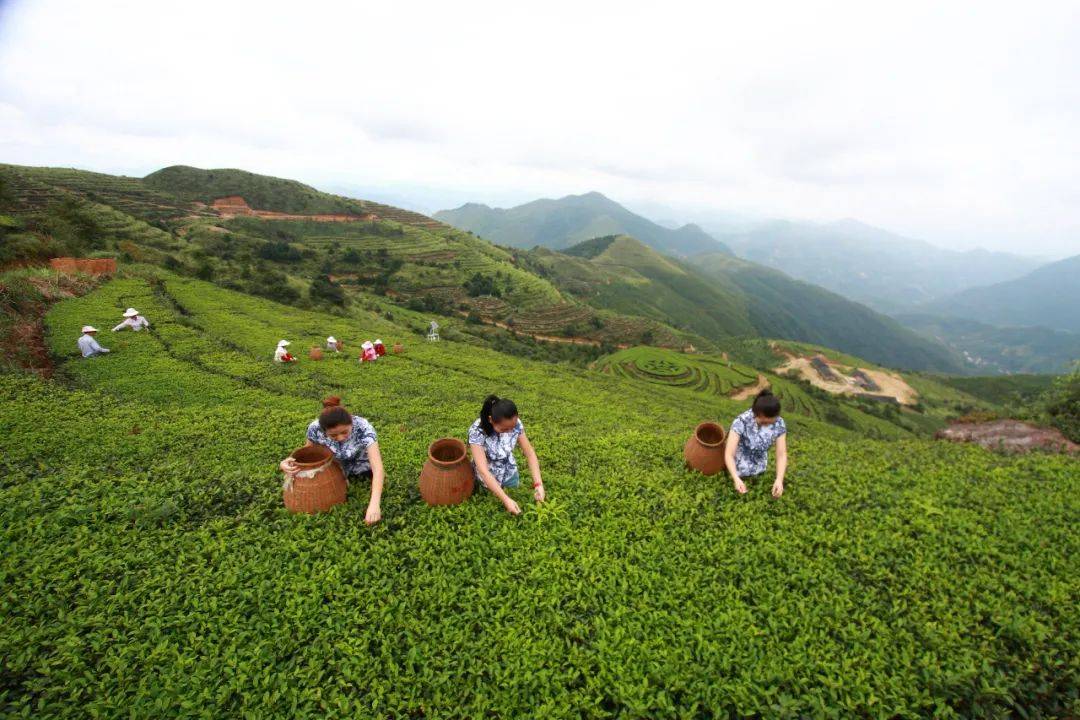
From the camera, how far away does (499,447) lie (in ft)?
21.4

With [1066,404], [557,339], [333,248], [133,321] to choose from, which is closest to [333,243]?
[333,248]

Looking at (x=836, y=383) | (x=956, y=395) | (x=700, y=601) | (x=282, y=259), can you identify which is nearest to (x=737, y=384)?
(x=836, y=383)

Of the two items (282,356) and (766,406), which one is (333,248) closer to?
(282,356)

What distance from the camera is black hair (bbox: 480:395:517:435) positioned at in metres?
5.72

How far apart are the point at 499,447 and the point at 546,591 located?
2.01 m

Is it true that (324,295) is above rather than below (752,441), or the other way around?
below

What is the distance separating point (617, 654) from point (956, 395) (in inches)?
5874

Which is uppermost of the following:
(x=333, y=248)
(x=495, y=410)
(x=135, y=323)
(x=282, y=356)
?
(x=333, y=248)

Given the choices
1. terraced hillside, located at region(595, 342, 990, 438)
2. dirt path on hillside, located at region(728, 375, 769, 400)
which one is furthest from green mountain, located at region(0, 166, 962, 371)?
dirt path on hillside, located at region(728, 375, 769, 400)

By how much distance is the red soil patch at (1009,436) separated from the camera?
1100 cm

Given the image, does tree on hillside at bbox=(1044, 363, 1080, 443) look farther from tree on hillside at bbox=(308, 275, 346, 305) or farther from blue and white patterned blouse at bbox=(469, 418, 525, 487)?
tree on hillside at bbox=(308, 275, 346, 305)

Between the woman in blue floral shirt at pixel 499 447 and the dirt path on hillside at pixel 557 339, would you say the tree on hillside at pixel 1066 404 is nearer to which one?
the woman in blue floral shirt at pixel 499 447

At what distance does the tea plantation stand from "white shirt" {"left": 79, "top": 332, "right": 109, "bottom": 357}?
24.7 ft

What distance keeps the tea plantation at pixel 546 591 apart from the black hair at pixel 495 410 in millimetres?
1581
